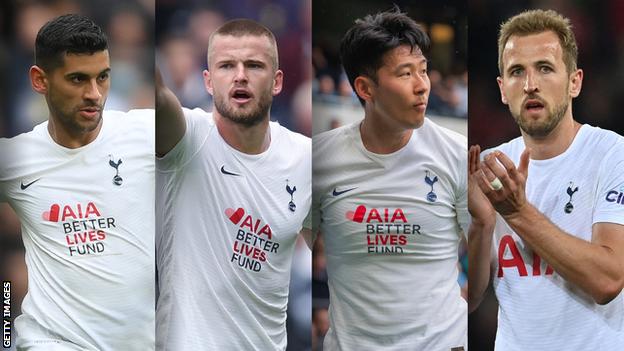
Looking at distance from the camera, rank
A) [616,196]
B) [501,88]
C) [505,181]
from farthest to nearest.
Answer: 1. [501,88]
2. [505,181]
3. [616,196]

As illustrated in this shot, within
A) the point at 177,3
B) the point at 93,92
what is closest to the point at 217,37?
the point at 177,3

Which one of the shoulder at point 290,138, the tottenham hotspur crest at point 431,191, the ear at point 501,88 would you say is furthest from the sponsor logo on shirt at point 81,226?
the ear at point 501,88

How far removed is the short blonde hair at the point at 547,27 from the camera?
4.91m

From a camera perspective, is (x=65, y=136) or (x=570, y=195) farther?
(x=570, y=195)

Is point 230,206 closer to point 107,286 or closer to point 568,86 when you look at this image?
point 107,286

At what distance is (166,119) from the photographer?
15.6ft

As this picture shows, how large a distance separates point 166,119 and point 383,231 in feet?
4.59

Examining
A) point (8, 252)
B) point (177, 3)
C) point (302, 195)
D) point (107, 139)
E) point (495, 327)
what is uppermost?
point (177, 3)

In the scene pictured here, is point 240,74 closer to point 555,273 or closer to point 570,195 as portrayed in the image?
point 570,195

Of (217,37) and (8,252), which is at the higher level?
(217,37)

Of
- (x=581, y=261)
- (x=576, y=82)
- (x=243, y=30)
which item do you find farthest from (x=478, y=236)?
(x=243, y=30)

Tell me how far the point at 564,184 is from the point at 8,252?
317cm

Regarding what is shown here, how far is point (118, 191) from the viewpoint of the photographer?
4.73 meters

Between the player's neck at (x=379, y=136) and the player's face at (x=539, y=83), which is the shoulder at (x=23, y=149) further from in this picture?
the player's face at (x=539, y=83)
